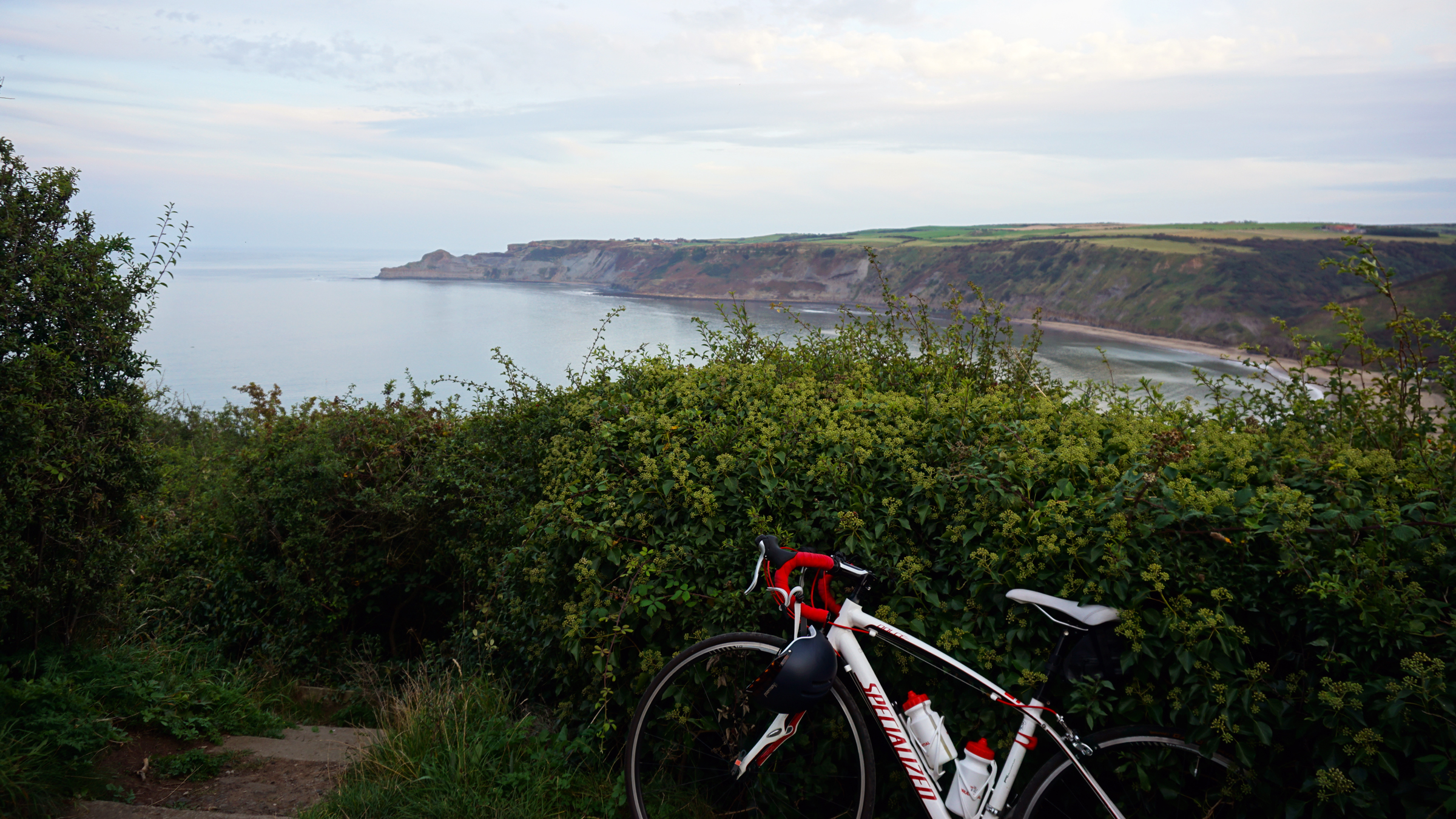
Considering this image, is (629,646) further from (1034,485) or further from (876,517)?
(1034,485)

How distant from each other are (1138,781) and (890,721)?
2.73 ft

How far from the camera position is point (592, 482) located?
381 centimetres

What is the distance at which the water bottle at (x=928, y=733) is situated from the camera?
8.31 ft

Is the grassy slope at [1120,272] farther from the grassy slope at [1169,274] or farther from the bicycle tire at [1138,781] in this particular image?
the bicycle tire at [1138,781]

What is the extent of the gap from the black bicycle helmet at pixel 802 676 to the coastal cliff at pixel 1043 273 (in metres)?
11.2

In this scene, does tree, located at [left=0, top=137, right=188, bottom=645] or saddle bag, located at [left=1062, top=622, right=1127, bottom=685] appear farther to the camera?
tree, located at [left=0, top=137, right=188, bottom=645]

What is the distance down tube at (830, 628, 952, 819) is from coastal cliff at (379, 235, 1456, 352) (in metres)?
11.0

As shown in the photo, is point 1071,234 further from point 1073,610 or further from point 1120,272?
point 1073,610

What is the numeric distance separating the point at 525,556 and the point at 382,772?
3.95 ft

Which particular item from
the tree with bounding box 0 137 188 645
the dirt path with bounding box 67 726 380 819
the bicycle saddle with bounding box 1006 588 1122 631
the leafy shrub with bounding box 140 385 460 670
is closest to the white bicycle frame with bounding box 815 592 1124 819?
the bicycle saddle with bounding box 1006 588 1122 631

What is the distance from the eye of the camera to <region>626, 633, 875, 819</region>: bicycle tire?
2.90 metres

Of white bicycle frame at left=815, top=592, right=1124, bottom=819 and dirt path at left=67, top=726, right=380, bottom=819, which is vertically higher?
white bicycle frame at left=815, top=592, right=1124, bottom=819

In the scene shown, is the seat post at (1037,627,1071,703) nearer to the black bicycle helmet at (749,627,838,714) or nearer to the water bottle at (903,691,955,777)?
the water bottle at (903,691,955,777)

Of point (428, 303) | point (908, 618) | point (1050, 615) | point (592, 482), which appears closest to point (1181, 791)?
point (1050, 615)
